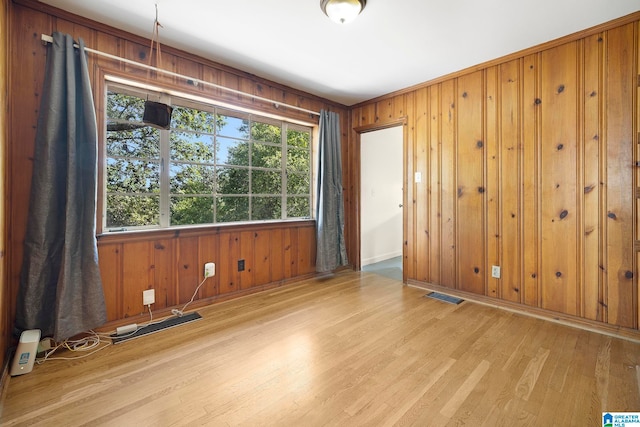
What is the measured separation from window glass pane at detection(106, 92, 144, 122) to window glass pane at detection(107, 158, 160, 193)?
375mm

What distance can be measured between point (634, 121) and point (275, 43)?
9.42 ft

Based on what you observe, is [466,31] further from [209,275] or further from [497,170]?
[209,275]

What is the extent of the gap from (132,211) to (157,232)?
28 centimetres

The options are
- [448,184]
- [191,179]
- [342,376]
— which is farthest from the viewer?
[448,184]

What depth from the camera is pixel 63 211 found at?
2.01 metres

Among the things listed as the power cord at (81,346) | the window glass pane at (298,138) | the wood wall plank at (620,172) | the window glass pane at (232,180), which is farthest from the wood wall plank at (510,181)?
the power cord at (81,346)

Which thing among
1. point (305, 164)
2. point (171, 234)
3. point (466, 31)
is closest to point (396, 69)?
point (466, 31)

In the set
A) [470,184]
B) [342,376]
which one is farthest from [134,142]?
[470,184]

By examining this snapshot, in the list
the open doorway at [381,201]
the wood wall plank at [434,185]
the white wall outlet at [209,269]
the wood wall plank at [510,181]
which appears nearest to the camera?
the wood wall plank at [510,181]

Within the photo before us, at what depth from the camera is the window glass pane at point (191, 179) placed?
8.72 feet

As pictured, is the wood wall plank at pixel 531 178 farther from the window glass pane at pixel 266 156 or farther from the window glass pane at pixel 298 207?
the window glass pane at pixel 266 156

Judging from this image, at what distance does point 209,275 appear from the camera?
2.80 metres

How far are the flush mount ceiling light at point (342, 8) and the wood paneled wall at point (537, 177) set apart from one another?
162cm

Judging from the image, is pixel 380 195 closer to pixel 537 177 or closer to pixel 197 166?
pixel 537 177
